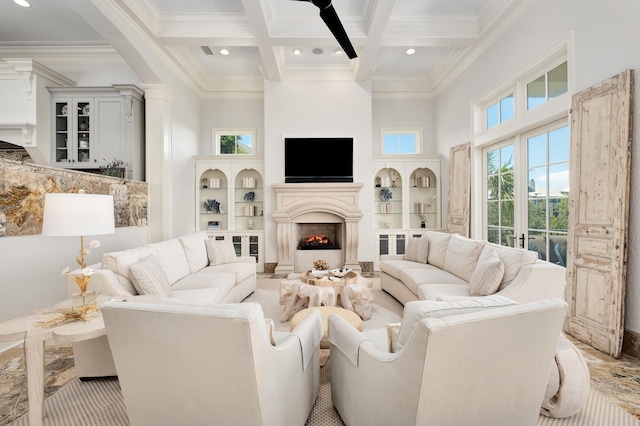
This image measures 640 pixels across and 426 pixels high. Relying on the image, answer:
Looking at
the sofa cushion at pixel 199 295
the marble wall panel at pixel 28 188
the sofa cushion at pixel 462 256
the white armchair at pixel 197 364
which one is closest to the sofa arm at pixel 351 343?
the white armchair at pixel 197 364

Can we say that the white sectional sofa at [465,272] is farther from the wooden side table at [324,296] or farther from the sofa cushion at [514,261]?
the wooden side table at [324,296]

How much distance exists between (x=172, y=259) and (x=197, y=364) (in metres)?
2.40

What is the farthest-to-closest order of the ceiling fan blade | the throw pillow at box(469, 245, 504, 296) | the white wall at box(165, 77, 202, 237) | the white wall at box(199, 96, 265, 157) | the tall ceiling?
the white wall at box(199, 96, 265, 157), the white wall at box(165, 77, 202, 237), the tall ceiling, the throw pillow at box(469, 245, 504, 296), the ceiling fan blade

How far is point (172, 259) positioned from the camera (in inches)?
132

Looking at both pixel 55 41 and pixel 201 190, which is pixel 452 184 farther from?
pixel 55 41

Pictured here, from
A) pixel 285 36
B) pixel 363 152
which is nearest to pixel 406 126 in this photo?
pixel 363 152

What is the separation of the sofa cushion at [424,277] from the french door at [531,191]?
3.59ft

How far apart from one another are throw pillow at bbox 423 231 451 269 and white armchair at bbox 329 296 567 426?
8.43ft

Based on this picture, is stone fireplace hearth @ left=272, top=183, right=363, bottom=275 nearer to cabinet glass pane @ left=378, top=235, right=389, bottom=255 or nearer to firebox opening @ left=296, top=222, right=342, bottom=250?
firebox opening @ left=296, top=222, right=342, bottom=250

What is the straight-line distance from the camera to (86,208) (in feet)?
6.19

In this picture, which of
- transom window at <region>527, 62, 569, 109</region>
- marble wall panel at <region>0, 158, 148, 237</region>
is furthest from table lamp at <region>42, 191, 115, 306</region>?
transom window at <region>527, 62, 569, 109</region>

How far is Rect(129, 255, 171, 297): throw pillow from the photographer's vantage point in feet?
8.28

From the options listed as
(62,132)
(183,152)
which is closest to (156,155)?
(183,152)

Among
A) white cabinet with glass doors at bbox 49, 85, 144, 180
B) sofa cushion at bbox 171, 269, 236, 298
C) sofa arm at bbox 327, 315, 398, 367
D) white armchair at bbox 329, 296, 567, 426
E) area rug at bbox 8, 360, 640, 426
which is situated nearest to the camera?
white armchair at bbox 329, 296, 567, 426
